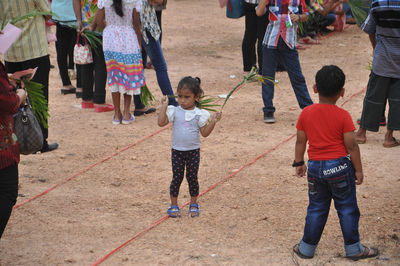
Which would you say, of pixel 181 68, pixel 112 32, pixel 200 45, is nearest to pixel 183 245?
pixel 112 32

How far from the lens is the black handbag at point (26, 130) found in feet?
13.6

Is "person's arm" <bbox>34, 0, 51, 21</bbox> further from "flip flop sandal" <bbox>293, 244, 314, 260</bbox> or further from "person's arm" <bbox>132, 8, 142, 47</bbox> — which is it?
"flip flop sandal" <bbox>293, 244, 314, 260</bbox>

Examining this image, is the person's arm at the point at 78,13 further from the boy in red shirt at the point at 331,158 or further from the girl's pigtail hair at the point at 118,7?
the boy in red shirt at the point at 331,158

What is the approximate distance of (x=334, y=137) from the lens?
3.69 metres

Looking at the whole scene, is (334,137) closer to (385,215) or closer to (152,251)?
(385,215)

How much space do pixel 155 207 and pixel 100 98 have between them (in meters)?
2.94

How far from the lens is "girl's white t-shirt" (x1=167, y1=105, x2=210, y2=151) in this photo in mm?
4383

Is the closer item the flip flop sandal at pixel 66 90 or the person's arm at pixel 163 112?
the person's arm at pixel 163 112

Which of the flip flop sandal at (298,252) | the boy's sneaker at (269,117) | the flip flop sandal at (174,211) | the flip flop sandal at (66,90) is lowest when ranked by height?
the flip flop sandal at (66,90)

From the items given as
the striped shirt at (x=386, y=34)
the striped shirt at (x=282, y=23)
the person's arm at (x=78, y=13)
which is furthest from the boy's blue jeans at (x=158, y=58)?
the striped shirt at (x=386, y=34)

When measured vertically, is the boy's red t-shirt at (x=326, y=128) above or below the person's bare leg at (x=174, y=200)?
above

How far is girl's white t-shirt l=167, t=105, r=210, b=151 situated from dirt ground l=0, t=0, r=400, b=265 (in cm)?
62

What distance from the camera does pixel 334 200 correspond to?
3.82 m

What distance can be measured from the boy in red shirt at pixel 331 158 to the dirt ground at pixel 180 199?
0.29m
